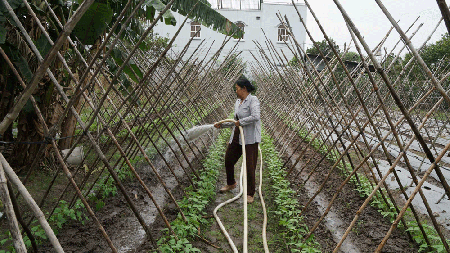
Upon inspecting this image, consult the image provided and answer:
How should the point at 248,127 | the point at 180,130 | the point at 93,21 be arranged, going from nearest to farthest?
the point at 93,21
the point at 248,127
the point at 180,130

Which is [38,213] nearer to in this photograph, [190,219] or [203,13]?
[190,219]

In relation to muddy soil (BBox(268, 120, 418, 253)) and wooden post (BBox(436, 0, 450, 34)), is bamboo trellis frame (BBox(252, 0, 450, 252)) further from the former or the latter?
wooden post (BBox(436, 0, 450, 34))

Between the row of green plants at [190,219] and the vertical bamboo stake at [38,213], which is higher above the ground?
the vertical bamboo stake at [38,213]

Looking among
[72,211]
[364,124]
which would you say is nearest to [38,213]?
[72,211]

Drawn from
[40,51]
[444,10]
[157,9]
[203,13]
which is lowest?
[40,51]

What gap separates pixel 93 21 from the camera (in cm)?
396

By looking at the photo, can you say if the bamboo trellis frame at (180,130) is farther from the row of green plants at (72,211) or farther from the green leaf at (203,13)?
the green leaf at (203,13)

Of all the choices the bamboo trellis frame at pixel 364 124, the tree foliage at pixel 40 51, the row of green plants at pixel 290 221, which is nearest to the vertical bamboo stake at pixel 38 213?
the bamboo trellis frame at pixel 364 124

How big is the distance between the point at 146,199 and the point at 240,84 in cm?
188

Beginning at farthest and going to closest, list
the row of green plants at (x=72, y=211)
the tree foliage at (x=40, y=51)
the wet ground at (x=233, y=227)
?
1. the tree foliage at (x=40, y=51)
2. the wet ground at (x=233, y=227)
3. the row of green plants at (x=72, y=211)

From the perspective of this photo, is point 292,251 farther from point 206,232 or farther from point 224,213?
point 224,213

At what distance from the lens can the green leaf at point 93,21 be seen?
150 inches

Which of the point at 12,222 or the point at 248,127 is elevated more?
the point at 248,127

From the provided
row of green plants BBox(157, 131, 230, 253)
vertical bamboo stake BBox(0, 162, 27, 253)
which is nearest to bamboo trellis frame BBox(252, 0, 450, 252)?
row of green plants BBox(157, 131, 230, 253)
